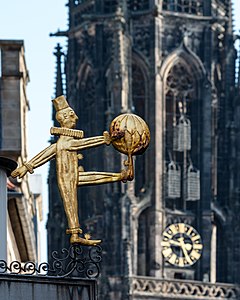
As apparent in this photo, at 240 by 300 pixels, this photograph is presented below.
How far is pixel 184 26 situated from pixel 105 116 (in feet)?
18.9

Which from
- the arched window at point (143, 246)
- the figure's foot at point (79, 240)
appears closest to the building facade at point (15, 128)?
the figure's foot at point (79, 240)

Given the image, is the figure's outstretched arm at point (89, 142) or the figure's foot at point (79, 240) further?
the figure's outstretched arm at point (89, 142)

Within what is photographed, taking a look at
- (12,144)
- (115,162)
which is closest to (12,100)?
(12,144)

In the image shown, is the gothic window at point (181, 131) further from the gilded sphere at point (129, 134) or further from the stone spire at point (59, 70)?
the gilded sphere at point (129, 134)

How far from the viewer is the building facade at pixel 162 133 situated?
88.5 meters

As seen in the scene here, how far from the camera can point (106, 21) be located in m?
91.4

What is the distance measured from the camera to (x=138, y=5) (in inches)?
3634

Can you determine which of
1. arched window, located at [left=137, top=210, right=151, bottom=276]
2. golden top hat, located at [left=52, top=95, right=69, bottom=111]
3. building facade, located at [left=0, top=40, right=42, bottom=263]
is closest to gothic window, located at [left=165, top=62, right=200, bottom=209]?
arched window, located at [left=137, top=210, right=151, bottom=276]

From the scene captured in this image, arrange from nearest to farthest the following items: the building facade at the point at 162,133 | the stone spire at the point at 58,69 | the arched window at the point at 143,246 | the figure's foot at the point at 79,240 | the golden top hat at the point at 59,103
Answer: the figure's foot at the point at 79,240 → the golden top hat at the point at 59,103 → the building facade at the point at 162,133 → the arched window at the point at 143,246 → the stone spire at the point at 58,69

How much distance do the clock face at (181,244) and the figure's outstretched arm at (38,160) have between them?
2894 inches

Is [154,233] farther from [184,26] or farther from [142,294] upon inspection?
[184,26]

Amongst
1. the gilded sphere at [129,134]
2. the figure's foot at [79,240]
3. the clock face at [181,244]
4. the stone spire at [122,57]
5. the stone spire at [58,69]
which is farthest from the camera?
the stone spire at [58,69]

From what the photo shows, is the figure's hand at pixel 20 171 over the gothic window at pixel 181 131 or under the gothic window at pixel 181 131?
under

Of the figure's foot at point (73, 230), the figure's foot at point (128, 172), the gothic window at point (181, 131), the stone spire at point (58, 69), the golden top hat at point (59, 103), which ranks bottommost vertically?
the figure's foot at point (73, 230)
